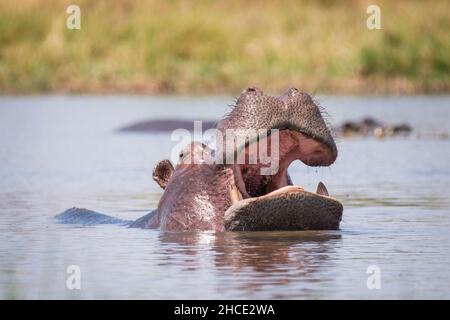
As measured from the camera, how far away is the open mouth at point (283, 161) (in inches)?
319

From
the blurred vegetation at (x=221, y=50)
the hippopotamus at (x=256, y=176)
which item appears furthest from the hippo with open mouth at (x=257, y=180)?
the blurred vegetation at (x=221, y=50)

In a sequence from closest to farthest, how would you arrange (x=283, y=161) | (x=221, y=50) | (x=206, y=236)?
(x=283, y=161) < (x=206, y=236) < (x=221, y=50)

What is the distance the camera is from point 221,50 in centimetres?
2661

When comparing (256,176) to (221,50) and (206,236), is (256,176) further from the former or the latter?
(221,50)

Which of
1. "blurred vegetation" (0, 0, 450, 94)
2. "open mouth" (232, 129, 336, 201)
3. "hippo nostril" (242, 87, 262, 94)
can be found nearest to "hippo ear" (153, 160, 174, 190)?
"open mouth" (232, 129, 336, 201)

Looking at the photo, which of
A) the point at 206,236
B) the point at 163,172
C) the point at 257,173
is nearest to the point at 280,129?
the point at 257,173

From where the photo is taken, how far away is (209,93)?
25.3 meters

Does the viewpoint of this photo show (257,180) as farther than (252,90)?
Yes

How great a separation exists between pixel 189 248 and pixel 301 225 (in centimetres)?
70

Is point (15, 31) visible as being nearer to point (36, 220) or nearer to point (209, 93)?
point (209, 93)

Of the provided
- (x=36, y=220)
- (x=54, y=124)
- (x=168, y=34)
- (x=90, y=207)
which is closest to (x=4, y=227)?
(x=36, y=220)

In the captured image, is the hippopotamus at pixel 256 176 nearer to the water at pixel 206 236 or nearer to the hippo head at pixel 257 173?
the hippo head at pixel 257 173

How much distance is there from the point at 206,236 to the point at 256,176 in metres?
0.52

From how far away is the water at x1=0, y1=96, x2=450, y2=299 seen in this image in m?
7.12
